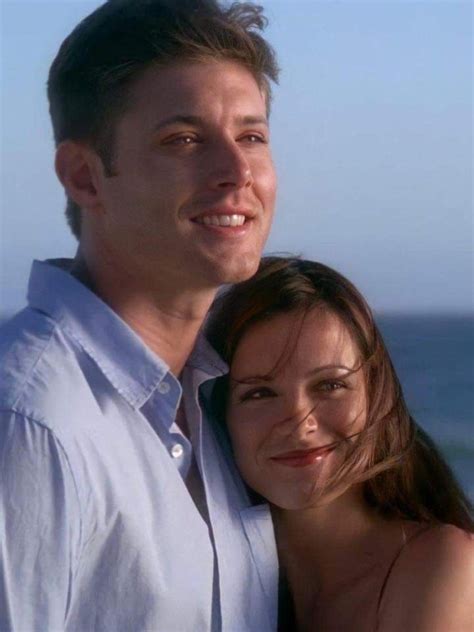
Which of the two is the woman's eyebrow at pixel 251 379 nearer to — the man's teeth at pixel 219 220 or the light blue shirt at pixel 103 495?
the light blue shirt at pixel 103 495

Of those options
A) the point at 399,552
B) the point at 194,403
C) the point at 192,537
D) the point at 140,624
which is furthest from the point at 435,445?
the point at 140,624

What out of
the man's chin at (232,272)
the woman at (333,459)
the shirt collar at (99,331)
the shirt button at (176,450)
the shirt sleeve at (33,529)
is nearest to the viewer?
the shirt sleeve at (33,529)

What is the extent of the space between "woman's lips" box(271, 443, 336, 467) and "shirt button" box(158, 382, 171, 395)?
0.45m

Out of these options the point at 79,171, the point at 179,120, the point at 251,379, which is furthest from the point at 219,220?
the point at 251,379

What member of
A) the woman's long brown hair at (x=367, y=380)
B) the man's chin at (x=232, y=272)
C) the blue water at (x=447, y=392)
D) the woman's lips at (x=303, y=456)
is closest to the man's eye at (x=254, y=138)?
the man's chin at (x=232, y=272)

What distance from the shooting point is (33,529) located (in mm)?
2254

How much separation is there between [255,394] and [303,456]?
0.63 feet

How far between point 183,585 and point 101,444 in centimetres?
33

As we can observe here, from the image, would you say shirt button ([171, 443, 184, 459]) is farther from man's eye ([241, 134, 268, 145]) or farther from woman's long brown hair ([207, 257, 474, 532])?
man's eye ([241, 134, 268, 145])

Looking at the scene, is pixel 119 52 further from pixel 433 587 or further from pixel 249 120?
pixel 433 587

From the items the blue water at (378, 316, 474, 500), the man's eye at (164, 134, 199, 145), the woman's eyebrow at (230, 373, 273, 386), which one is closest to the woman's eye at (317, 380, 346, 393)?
the woman's eyebrow at (230, 373, 273, 386)

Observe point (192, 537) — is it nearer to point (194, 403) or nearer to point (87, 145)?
point (194, 403)

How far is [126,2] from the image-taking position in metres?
2.94

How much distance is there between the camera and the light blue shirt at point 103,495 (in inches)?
89.1
